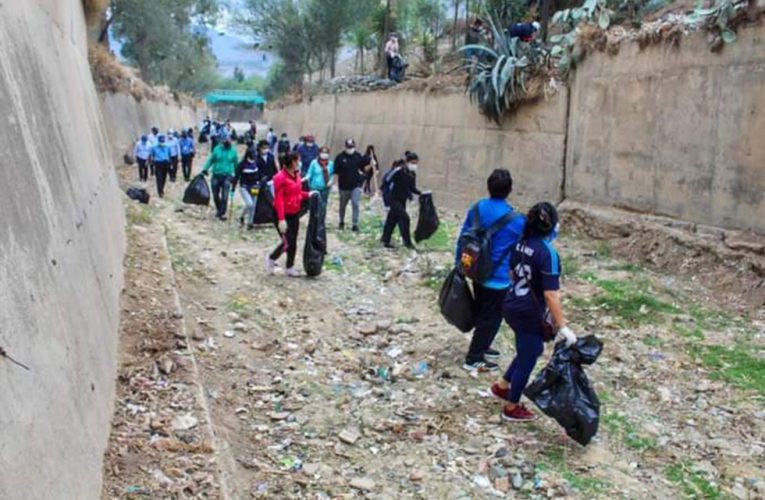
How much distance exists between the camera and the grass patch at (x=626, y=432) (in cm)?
454

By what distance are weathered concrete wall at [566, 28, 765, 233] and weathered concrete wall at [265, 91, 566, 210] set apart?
70cm

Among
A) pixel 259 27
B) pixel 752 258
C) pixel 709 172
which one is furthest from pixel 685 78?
pixel 259 27

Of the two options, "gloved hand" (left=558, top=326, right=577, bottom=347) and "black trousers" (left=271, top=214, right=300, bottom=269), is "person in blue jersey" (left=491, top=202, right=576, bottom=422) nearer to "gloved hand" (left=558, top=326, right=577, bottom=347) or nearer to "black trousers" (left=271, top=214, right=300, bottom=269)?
"gloved hand" (left=558, top=326, right=577, bottom=347)

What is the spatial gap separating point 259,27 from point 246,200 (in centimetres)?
3006

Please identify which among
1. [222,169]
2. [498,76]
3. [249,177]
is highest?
[498,76]

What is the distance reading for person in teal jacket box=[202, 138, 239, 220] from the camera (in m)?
11.7

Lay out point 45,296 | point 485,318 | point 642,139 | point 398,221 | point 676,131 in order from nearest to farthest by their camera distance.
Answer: point 45,296, point 485,318, point 676,131, point 642,139, point 398,221

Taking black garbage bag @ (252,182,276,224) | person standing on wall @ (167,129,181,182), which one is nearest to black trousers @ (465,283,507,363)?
black garbage bag @ (252,182,276,224)

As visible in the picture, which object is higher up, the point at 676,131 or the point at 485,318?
the point at 676,131

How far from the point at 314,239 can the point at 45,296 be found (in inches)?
209

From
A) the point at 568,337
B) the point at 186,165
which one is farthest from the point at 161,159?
the point at 568,337

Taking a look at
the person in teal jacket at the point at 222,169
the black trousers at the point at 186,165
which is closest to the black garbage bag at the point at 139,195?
the person in teal jacket at the point at 222,169

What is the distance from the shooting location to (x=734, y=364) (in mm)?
5863

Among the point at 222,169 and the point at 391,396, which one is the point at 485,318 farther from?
the point at 222,169
